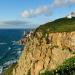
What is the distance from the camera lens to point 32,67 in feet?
252

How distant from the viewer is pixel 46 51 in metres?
74.5

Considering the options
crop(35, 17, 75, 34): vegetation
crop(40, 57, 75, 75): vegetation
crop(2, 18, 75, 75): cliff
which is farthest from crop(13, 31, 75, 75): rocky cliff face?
crop(40, 57, 75, 75): vegetation

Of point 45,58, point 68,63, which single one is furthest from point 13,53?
point 68,63

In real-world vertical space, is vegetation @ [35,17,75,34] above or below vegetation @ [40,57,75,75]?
below

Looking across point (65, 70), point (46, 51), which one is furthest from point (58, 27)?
point (65, 70)

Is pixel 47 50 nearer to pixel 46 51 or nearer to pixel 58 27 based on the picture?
pixel 46 51

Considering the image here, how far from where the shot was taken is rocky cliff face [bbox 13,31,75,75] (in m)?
70.1

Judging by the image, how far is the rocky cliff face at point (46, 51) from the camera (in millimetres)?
70062

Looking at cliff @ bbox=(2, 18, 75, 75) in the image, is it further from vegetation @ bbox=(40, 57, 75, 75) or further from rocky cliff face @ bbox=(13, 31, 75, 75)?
vegetation @ bbox=(40, 57, 75, 75)

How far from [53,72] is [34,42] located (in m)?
64.6

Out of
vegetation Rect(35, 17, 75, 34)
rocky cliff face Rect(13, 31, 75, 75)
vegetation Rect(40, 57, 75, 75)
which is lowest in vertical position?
rocky cliff face Rect(13, 31, 75, 75)

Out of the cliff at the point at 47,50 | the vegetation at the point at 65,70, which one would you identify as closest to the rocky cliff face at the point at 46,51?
the cliff at the point at 47,50

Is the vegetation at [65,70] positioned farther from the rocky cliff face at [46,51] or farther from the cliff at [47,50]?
the rocky cliff face at [46,51]

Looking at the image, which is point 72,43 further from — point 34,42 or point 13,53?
point 13,53
